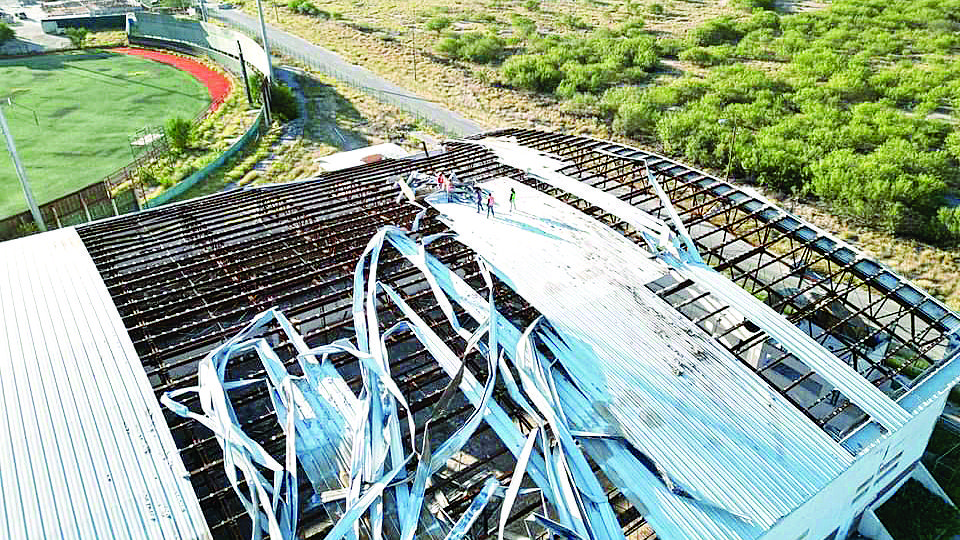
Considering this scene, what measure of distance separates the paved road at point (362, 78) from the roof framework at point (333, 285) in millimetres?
24217

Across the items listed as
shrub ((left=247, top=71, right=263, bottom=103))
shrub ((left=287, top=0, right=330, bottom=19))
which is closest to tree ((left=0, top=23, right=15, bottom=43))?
shrub ((left=287, top=0, right=330, bottom=19))

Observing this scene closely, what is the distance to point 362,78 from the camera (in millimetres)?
64062

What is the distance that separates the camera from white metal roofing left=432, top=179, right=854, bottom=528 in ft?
41.9

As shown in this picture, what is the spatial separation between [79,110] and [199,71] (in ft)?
53.5

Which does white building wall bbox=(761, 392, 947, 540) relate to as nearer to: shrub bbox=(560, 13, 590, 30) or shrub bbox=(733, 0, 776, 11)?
shrub bbox=(560, 13, 590, 30)

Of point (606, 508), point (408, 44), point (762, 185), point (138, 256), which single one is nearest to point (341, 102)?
point (408, 44)

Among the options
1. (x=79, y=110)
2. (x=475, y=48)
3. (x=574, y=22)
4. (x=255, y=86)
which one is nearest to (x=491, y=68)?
(x=475, y=48)

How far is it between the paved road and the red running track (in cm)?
984

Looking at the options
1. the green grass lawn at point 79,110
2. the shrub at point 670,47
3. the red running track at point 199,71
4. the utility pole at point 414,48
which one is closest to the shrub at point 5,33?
the green grass lawn at point 79,110

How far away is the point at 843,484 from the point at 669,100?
4528 cm

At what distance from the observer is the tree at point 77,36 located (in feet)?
249

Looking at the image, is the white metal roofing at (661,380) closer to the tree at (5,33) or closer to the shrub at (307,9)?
the tree at (5,33)

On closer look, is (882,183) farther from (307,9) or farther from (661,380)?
(307,9)

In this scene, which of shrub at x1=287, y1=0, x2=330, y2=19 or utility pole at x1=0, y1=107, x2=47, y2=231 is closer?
utility pole at x1=0, y1=107, x2=47, y2=231
